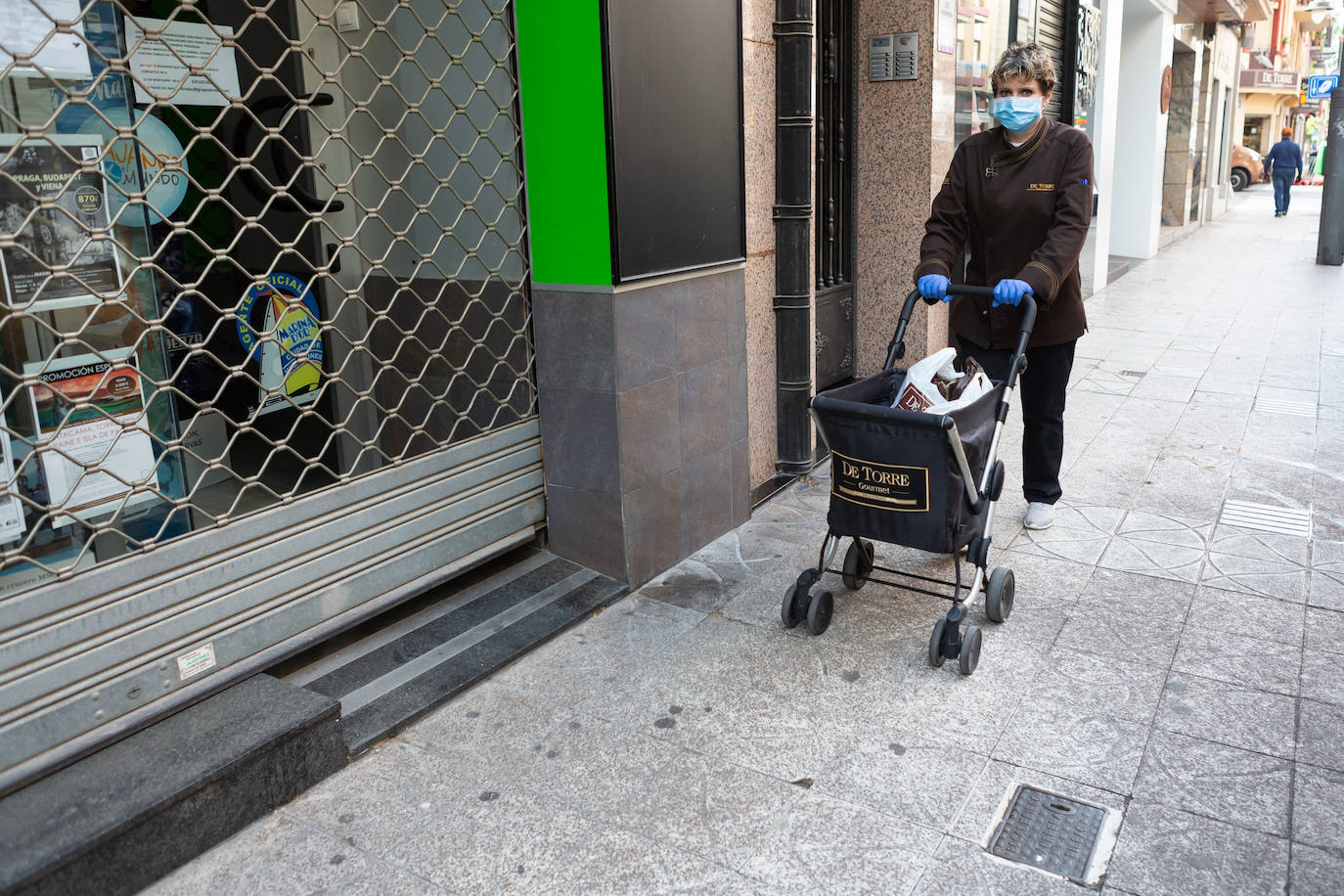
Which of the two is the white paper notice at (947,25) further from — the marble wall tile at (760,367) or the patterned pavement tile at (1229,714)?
the patterned pavement tile at (1229,714)

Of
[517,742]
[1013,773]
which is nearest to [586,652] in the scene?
[517,742]

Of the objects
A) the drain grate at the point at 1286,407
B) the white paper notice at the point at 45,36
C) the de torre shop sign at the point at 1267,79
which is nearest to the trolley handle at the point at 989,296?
the white paper notice at the point at 45,36

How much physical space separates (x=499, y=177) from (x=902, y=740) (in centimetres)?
263

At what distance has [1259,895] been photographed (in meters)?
2.60

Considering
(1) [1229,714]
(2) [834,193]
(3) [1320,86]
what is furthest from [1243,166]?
(1) [1229,714]

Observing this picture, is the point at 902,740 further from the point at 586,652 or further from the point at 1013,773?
the point at 586,652

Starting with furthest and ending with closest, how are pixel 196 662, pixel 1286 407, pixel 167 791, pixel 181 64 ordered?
1. pixel 1286 407
2. pixel 181 64
3. pixel 196 662
4. pixel 167 791

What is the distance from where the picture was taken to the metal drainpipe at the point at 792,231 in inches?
209

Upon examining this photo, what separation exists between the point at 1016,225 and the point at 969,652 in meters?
1.91

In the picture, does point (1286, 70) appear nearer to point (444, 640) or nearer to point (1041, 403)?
point (1041, 403)

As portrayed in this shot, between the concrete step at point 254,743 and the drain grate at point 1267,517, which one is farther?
the drain grate at point 1267,517

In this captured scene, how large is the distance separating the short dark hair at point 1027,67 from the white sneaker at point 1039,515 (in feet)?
6.24

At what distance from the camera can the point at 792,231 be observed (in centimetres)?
548

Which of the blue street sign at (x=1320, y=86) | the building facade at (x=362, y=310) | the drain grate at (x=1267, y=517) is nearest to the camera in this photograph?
the building facade at (x=362, y=310)
